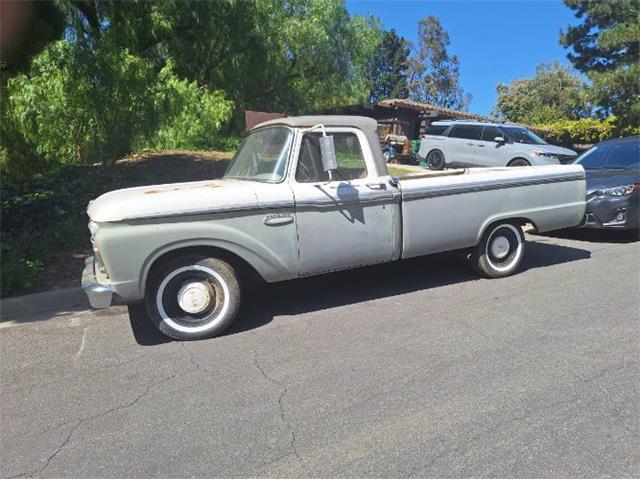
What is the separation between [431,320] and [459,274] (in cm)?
176

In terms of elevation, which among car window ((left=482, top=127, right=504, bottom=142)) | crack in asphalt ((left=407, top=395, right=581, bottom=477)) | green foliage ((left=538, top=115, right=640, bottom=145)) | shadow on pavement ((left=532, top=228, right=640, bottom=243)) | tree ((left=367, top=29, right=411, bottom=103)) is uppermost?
tree ((left=367, top=29, right=411, bottom=103))

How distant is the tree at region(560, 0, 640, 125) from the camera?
750 inches

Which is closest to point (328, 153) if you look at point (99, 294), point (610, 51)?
point (99, 294)

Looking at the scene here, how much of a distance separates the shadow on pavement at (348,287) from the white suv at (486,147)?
294 inches

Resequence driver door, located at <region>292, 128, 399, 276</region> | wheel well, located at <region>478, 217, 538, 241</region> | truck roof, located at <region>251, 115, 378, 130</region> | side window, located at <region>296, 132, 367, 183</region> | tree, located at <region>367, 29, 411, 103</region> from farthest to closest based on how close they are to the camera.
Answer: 1. tree, located at <region>367, 29, 411, 103</region>
2. wheel well, located at <region>478, 217, 538, 241</region>
3. truck roof, located at <region>251, 115, 378, 130</region>
4. side window, located at <region>296, 132, 367, 183</region>
5. driver door, located at <region>292, 128, 399, 276</region>

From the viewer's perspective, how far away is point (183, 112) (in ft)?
38.1

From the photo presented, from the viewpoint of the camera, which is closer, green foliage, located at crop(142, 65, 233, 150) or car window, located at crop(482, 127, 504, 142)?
green foliage, located at crop(142, 65, 233, 150)

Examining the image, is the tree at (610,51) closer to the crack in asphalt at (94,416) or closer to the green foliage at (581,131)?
the green foliage at (581,131)

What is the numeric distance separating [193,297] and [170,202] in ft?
2.70

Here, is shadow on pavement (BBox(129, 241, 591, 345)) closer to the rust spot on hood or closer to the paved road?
the paved road

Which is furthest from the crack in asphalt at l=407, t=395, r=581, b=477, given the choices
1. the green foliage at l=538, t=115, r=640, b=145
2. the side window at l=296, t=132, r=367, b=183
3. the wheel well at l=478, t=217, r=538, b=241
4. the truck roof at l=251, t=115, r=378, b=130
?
the green foliage at l=538, t=115, r=640, b=145

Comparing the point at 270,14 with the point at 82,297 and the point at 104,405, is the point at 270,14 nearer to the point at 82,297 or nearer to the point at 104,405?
the point at 82,297

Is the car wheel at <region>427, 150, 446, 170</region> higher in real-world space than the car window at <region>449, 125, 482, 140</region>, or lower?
lower

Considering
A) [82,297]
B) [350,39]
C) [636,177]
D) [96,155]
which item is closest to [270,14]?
[350,39]
